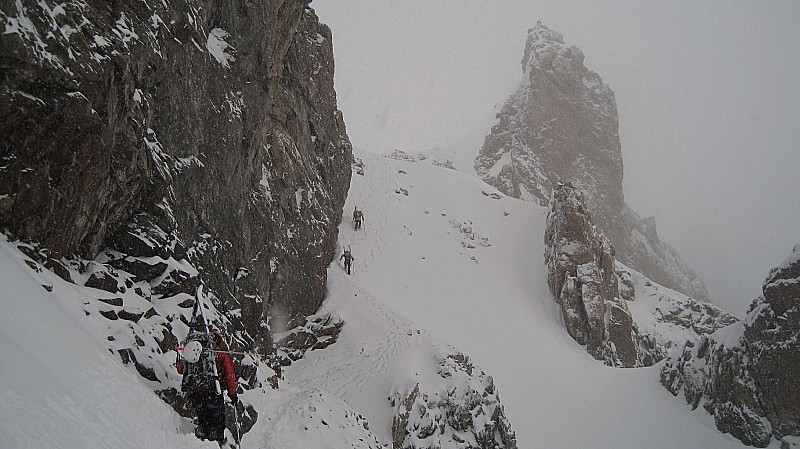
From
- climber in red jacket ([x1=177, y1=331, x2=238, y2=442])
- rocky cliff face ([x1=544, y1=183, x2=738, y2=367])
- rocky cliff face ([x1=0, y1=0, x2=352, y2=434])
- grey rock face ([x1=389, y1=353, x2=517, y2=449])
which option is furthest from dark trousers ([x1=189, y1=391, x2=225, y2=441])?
rocky cliff face ([x1=544, y1=183, x2=738, y2=367])

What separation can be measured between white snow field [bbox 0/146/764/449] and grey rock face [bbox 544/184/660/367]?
1221mm

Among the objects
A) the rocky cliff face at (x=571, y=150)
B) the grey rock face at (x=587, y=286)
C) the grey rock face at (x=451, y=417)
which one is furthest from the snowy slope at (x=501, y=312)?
the rocky cliff face at (x=571, y=150)

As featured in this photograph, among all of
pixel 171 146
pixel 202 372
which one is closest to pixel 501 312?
pixel 171 146

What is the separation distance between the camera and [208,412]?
8266mm

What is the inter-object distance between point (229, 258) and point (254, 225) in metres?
2.70

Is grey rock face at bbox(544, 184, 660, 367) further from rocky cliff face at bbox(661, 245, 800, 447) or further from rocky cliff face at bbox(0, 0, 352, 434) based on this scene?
rocky cliff face at bbox(0, 0, 352, 434)

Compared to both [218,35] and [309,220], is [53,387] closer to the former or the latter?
[218,35]

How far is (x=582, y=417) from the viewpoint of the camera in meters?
25.6

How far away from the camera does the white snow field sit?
5.64 metres

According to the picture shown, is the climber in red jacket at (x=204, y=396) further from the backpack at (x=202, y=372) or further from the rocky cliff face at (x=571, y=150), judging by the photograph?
the rocky cliff face at (x=571, y=150)

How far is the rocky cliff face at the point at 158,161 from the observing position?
27.7 ft

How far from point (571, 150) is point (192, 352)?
69.4 m

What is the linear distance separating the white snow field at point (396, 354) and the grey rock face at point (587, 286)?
1221 millimetres

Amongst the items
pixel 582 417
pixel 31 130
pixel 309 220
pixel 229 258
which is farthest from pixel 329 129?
pixel 582 417
